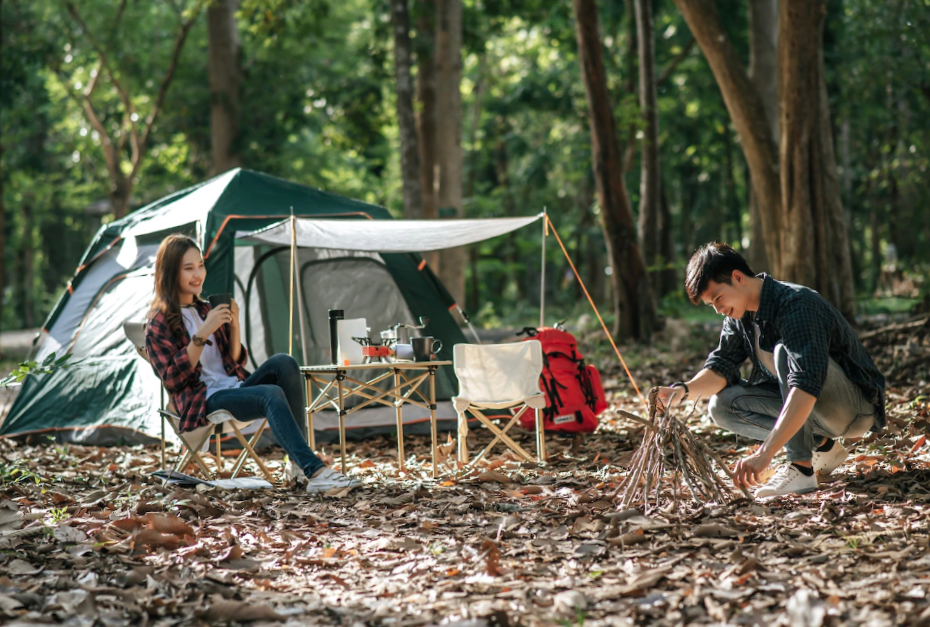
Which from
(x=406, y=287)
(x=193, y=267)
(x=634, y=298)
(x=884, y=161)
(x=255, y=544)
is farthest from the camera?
(x=884, y=161)

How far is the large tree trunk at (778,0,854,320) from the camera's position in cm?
626

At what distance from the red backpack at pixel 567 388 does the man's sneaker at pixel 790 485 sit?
2017 millimetres

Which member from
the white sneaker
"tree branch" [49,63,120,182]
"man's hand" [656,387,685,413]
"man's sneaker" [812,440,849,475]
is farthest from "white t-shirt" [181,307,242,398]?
"tree branch" [49,63,120,182]

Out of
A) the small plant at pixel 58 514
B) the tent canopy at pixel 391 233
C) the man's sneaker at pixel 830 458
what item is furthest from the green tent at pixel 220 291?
the man's sneaker at pixel 830 458

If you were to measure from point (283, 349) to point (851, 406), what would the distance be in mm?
4065

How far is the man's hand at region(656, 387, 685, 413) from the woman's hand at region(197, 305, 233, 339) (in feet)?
6.32

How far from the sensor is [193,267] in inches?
167

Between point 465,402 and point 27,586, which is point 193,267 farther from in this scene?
point 27,586

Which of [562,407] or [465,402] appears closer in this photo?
[465,402]

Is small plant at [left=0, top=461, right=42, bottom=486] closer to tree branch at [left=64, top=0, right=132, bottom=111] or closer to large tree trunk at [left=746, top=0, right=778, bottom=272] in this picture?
large tree trunk at [left=746, top=0, right=778, bottom=272]

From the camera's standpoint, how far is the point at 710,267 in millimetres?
3170

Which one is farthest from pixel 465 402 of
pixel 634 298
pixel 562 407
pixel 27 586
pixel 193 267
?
pixel 634 298

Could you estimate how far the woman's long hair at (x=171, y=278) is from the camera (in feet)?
13.8

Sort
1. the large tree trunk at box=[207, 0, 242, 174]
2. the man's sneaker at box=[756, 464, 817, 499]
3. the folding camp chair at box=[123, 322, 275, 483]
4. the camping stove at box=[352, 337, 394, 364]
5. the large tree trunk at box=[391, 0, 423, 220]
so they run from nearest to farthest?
the man's sneaker at box=[756, 464, 817, 499], the folding camp chair at box=[123, 322, 275, 483], the camping stove at box=[352, 337, 394, 364], the large tree trunk at box=[391, 0, 423, 220], the large tree trunk at box=[207, 0, 242, 174]
